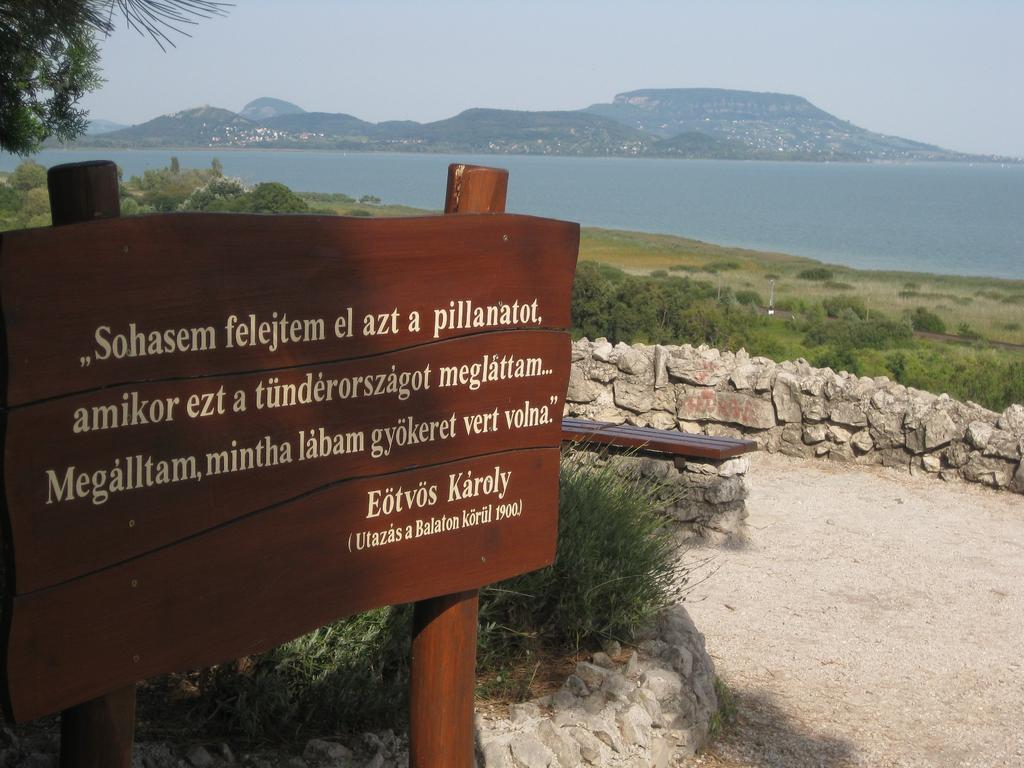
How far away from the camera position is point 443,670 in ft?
9.37

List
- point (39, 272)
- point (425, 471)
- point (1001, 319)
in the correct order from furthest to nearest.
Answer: point (1001, 319) → point (425, 471) → point (39, 272)

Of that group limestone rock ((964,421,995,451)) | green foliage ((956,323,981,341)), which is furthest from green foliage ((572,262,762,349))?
green foliage ((956,323,981,341))

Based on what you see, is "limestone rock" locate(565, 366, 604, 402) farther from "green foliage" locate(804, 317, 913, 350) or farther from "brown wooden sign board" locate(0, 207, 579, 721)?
"green foliage" locate(804, 317, 913, 350)

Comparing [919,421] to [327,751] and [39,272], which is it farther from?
[39,272]

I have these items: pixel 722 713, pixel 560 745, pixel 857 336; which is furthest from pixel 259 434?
pixel 857 336

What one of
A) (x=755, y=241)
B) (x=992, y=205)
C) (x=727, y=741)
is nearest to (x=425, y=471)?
(x=727, y=741)

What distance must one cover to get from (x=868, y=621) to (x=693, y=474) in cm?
159

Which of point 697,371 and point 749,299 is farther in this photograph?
point 749,299

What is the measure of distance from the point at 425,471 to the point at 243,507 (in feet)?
1.65

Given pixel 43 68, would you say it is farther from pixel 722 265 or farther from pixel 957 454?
pixel 722 265

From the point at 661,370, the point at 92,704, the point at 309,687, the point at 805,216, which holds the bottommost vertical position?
the point at 805,216

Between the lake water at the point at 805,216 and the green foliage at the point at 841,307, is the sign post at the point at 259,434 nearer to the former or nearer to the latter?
the green foliage at the point at 841,307

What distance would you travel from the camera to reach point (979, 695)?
4.97 metres

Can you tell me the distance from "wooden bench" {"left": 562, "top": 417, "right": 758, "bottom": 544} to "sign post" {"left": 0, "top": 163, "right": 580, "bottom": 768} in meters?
4.14
